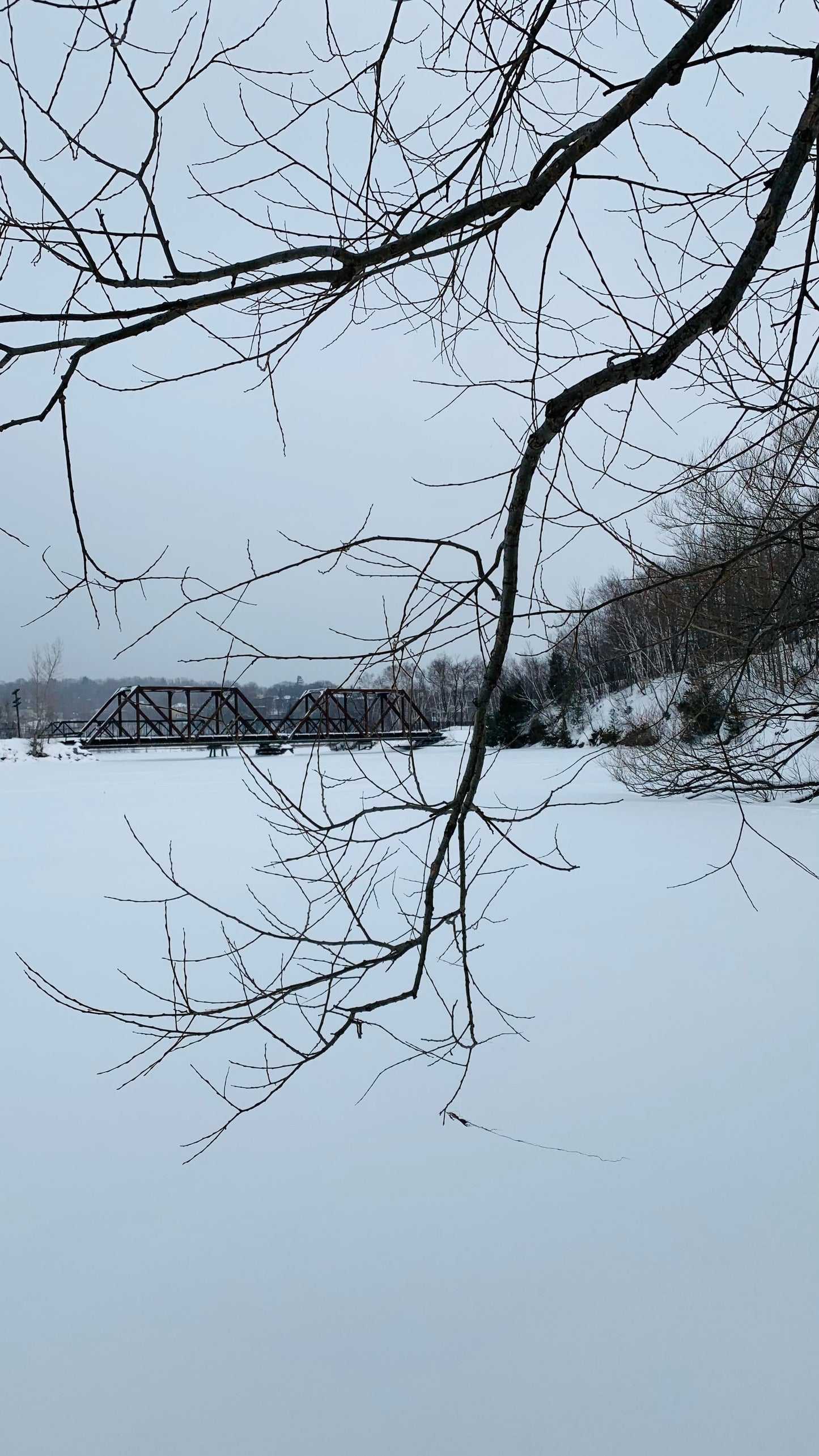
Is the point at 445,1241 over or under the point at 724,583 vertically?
under

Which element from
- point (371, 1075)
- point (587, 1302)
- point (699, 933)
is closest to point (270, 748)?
point (699, 933)

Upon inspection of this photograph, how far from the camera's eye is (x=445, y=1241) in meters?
2.54

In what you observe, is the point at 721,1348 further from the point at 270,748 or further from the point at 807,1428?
the point at 270,748

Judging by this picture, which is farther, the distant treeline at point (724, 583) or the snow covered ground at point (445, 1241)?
the snow covered ground at point (445, 1241)

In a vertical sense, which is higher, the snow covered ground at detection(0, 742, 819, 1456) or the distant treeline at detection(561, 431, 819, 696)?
the distant treeline at detection(561, 431, 819, 696)

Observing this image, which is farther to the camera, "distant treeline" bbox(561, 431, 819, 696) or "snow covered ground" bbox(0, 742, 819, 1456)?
"snow covered ground" bbox(0, 742, 819, 1456)

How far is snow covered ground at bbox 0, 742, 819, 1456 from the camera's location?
196 centimetres

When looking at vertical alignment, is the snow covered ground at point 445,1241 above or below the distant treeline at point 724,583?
below

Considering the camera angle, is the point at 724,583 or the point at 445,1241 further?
the point at 445,1241

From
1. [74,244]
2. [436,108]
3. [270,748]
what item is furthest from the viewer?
[270,748]

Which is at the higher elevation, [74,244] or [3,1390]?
[74,244]

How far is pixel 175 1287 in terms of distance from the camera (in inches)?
93.0

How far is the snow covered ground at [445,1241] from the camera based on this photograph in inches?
77.0

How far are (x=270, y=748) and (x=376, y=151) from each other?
21.5m
